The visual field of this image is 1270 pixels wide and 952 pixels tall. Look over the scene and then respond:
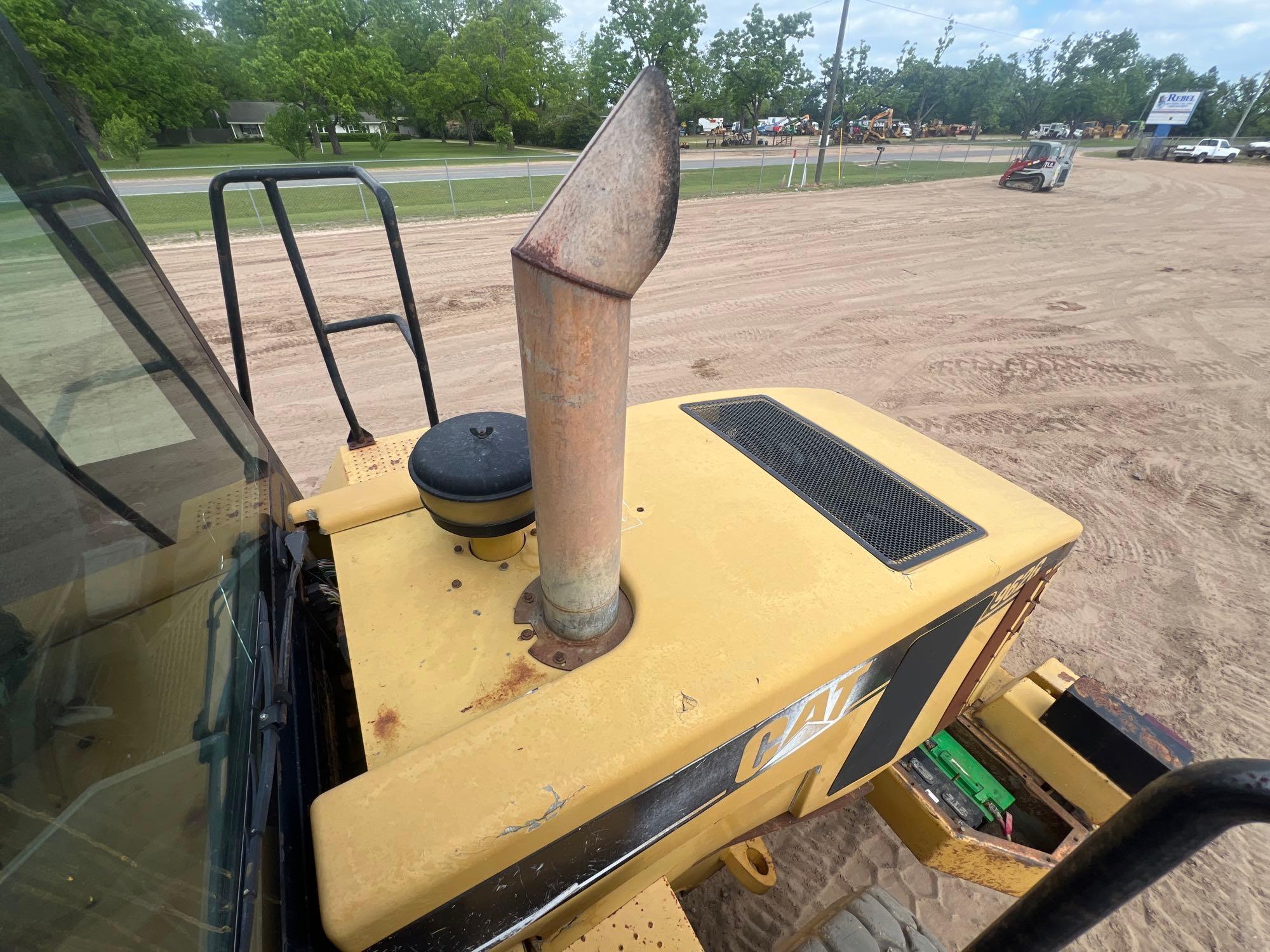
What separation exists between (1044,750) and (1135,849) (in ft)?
6.73

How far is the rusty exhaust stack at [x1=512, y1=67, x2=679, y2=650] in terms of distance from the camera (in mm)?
854

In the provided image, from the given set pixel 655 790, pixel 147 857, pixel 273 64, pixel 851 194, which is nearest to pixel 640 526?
pixel 655 790

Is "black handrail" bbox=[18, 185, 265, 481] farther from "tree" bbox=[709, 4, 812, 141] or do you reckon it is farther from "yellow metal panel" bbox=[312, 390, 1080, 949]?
"tree" bbox=[709, 4, 812, 141]

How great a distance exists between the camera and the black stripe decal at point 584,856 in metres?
1.13

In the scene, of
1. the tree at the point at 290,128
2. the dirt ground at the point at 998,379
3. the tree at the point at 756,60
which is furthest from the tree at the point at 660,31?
the dirt ground at the point at 998,379

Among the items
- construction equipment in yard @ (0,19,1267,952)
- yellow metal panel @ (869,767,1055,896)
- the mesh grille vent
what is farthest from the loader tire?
the mesh grille vent

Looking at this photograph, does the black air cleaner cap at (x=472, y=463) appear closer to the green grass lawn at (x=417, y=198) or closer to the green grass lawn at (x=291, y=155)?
the green grass lawn at (x=417, y=198)

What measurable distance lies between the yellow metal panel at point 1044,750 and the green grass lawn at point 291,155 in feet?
91.7

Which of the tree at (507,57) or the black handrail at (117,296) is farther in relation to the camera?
the tree at (507,57)

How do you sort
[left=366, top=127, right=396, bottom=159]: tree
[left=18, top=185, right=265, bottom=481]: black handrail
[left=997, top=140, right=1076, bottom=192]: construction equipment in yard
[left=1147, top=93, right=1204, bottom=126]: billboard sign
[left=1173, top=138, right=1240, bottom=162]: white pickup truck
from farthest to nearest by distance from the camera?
[left=1147, top=93, right=1204, bottom=126]: billboard sign, [left=366, top=127, right=396, bottom=159]: tree, [left=1173, top=138, right=1240, bottom=162]: white pickup truck, [left=997, top=140, right=1076, bottom=192]: construction equipment in yard, [left=18, top=185, right=265, bottom=481]: black handrail

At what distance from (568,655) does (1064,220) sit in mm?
18208

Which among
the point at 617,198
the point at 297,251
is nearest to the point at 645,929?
the point at 617,198

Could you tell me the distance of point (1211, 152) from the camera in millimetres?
31203

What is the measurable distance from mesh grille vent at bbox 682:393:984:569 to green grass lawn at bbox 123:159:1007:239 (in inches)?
351
